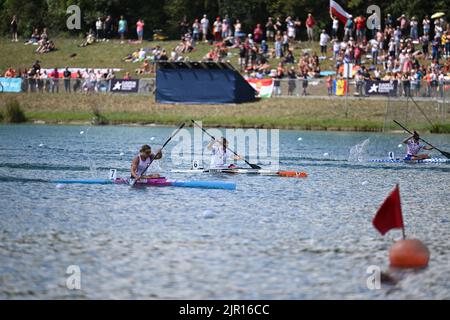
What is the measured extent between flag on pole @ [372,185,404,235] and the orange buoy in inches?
16.6

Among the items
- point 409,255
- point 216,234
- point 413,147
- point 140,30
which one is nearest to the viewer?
point 409,255

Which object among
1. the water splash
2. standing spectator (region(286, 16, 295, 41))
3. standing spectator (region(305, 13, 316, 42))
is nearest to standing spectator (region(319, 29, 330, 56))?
standing spectator (region(305, 13, 316, 42))

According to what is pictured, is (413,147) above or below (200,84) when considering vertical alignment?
below

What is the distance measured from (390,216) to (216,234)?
4.39 meters

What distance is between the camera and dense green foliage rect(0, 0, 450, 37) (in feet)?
244

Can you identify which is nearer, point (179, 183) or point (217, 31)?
point (179, 183)

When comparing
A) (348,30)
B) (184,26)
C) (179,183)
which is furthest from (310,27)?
(179,183)

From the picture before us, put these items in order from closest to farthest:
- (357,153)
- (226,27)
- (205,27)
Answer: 1. (357,153)
2. (226,27)
3. (205,27)

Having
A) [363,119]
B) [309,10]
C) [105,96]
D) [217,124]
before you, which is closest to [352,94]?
[363,119]

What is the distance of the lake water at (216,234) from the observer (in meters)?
16.1

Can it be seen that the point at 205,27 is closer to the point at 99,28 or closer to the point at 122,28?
the point at 122,28

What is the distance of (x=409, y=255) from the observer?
17656 millimetres

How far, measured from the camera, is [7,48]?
75250 millimetres

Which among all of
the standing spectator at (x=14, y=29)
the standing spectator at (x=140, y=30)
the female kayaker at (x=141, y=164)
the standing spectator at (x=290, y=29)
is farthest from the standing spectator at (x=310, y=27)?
the female kayaker at (x=141, y=164)
